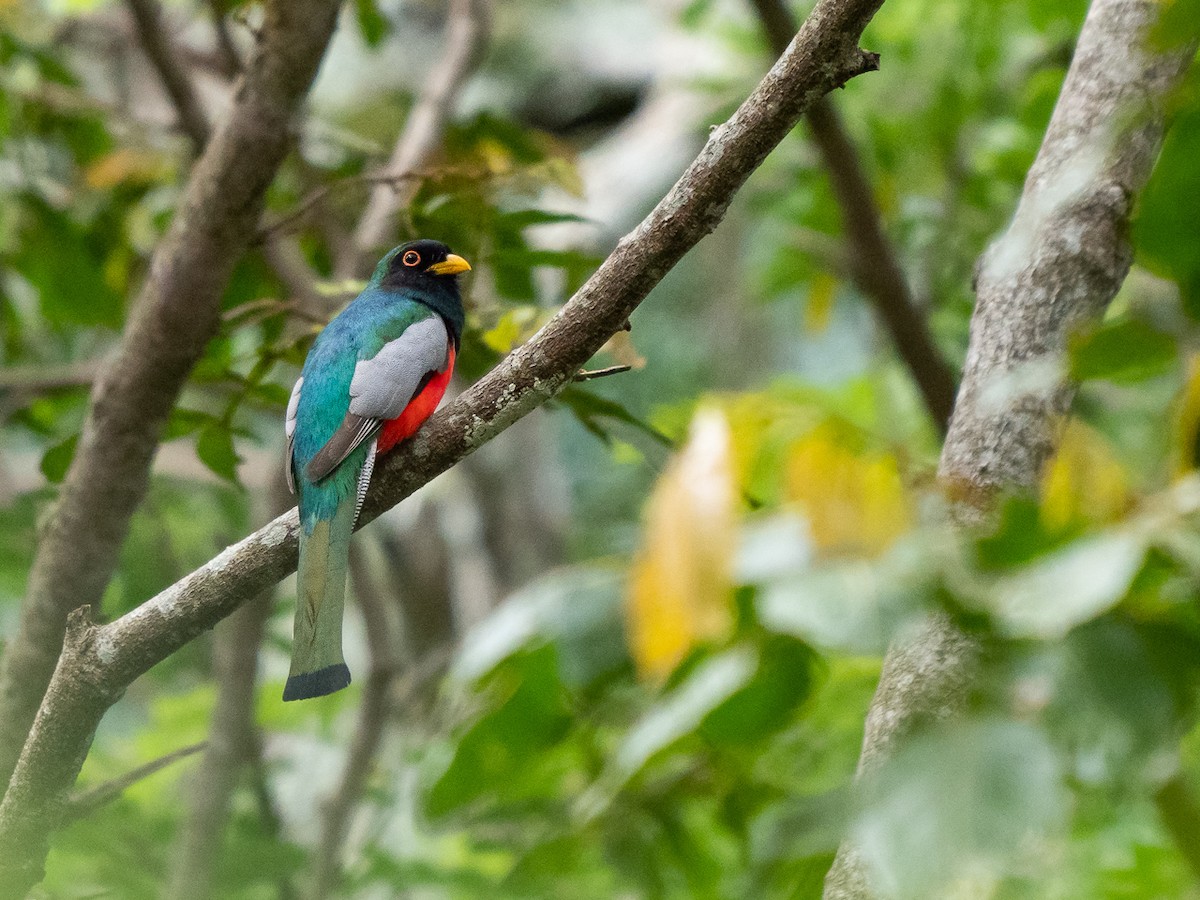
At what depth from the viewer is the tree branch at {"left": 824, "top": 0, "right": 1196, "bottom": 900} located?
1887 mm

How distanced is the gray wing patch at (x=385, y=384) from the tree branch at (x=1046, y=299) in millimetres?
1263

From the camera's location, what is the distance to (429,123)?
16.0ft

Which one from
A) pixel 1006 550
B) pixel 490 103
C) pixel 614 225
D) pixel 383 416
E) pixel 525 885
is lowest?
pixel 525 885

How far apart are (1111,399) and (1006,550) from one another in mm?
4414

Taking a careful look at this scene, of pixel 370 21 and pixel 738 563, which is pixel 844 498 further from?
pixel 370 21

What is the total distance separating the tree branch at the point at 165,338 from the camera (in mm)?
2855

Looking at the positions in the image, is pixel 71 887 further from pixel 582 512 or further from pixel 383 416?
pixel 582 512

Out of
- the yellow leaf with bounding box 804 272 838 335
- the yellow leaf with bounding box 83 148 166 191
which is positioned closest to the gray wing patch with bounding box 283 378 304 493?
the yellow leaf with bounding box 83 148 166 191

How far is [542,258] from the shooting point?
110 inches

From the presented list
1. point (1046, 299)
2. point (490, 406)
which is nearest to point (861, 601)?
point (490, 406)

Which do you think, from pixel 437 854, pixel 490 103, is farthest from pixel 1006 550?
pixel 490 103

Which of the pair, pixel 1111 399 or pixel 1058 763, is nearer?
pixel 1058 763

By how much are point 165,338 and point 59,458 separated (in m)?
0.46

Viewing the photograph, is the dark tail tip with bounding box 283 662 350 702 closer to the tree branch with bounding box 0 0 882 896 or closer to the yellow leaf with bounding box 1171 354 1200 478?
the tree branch with bounding box 0 0 882 896
